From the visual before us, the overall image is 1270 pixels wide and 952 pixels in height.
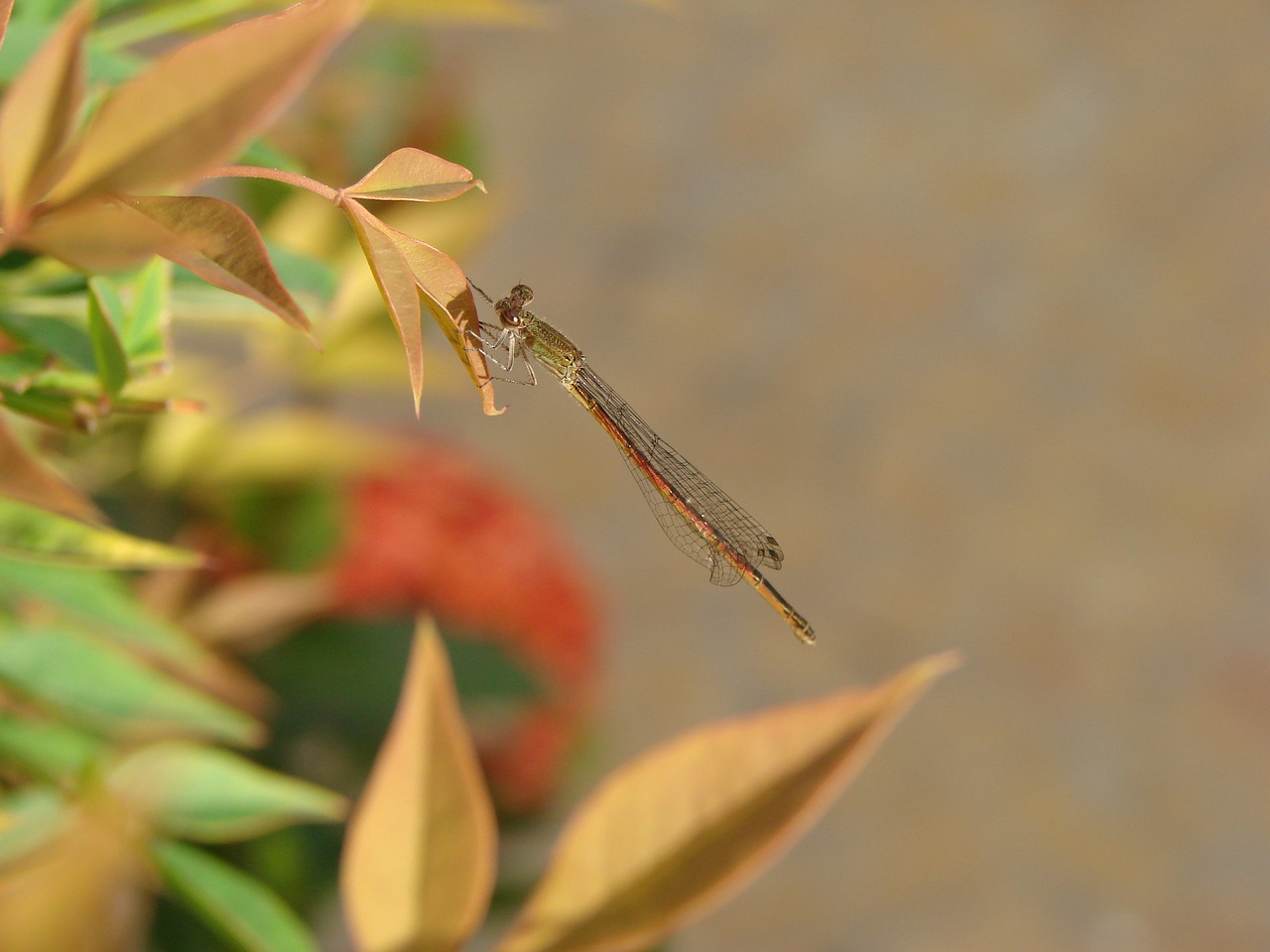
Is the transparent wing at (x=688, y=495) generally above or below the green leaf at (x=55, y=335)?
above

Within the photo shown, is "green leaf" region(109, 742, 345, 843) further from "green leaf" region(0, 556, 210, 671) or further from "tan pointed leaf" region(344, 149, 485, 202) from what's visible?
"tan pointed leaf" region(344, 149, 485, 202)

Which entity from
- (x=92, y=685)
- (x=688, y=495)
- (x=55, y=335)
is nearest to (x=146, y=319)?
(x=55, y=335)

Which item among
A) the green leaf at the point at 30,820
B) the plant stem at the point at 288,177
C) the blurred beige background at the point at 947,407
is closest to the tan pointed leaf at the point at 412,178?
the plant stem at the point at 288,177

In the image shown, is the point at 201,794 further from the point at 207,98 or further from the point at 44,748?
the point at 207,98

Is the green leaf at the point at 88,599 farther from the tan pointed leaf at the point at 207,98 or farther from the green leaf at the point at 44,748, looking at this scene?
the tan pointed leaf at the point at 207,98

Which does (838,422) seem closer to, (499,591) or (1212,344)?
(1212,344)

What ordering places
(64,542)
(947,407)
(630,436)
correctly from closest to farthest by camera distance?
(64,542)
(630,436)
(947,407)
